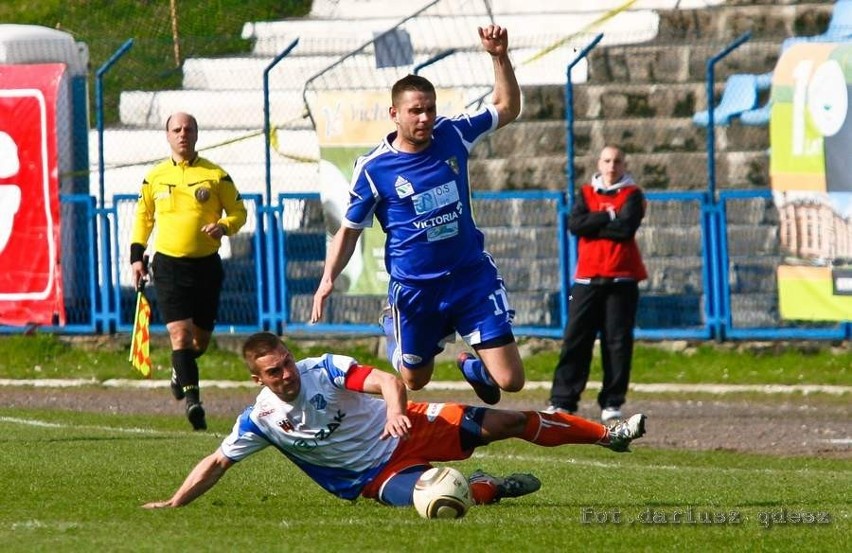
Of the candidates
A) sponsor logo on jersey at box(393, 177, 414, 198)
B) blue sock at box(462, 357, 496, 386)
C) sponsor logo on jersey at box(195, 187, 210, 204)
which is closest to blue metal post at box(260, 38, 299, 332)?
sponsor logo on jersey at box(195, 187, 210, 204)

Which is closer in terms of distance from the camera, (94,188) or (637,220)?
(637,220)

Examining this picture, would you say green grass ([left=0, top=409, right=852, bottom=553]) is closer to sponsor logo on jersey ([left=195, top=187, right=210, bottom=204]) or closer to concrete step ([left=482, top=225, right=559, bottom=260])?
sponsor logo on jersey ([left=195, top=187, right=210, bottom=204])

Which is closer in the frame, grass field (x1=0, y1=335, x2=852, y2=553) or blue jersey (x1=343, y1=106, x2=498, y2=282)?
grass field (x1=0, y1=335, x2=852, y2=553)

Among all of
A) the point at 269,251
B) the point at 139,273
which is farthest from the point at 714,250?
the point at 139,273

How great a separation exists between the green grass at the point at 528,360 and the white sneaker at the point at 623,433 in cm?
727

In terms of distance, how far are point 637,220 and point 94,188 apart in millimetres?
9787

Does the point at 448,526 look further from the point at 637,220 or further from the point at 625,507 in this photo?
the point at 637,220

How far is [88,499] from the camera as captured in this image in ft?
31.8

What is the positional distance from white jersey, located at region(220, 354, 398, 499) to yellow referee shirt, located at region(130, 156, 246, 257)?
5.10 m

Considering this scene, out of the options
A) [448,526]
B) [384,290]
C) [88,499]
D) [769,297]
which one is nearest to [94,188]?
[384,290]

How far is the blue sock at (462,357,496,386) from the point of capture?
10.8 meters

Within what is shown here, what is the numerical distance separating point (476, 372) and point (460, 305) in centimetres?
58

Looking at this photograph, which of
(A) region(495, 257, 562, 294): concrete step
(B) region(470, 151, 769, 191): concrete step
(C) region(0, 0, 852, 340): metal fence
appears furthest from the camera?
(B) region(470, 151, 769, 191): concrete step

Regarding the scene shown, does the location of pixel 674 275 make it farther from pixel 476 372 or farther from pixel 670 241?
pixel 476 372
